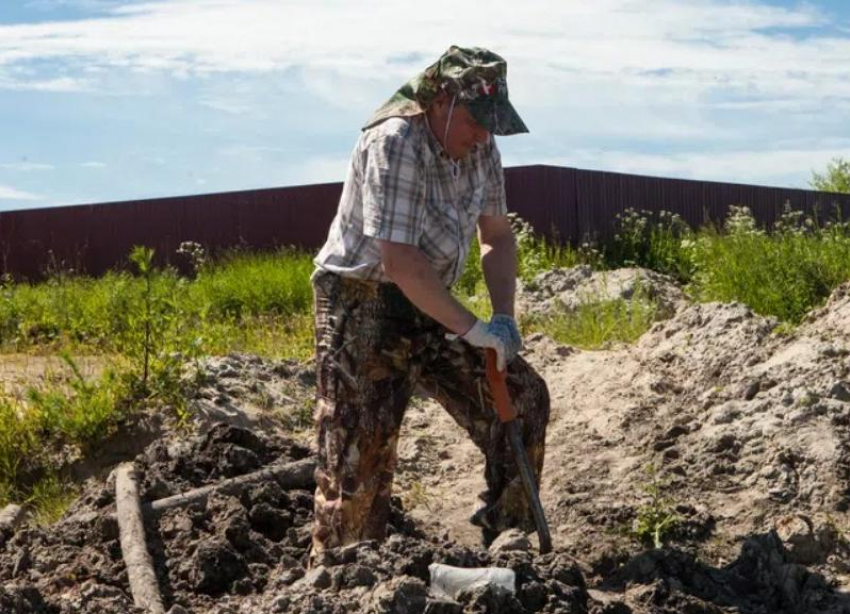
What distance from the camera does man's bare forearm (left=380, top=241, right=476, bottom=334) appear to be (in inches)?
179

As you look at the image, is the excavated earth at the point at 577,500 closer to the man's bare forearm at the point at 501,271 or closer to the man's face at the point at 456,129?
the man's bare forearm at the point at 501,271

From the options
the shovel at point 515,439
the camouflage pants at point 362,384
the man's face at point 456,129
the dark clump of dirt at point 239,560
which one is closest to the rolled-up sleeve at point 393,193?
the man's face at point 456,129

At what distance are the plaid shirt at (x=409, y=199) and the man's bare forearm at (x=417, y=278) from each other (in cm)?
4

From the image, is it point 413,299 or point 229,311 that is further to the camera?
point 229,311

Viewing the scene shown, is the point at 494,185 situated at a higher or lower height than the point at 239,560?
higher

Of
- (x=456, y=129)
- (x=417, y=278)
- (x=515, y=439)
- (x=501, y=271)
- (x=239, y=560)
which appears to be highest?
(x=456, y=129)

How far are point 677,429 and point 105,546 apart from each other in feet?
8.69

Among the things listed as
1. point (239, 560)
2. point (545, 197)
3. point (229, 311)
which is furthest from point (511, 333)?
point (545, 197)

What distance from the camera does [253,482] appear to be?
5973 millimetres

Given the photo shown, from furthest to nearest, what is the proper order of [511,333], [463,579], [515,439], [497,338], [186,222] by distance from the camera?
[186,222] → [515,439] → [511,333] → [497,338] → [463,579]

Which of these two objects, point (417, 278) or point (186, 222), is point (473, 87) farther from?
point (186, 222)

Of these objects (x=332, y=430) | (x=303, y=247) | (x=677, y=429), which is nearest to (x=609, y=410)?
(x=677, y=429)

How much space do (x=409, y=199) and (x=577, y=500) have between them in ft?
6.98

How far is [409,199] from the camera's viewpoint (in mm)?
4562
